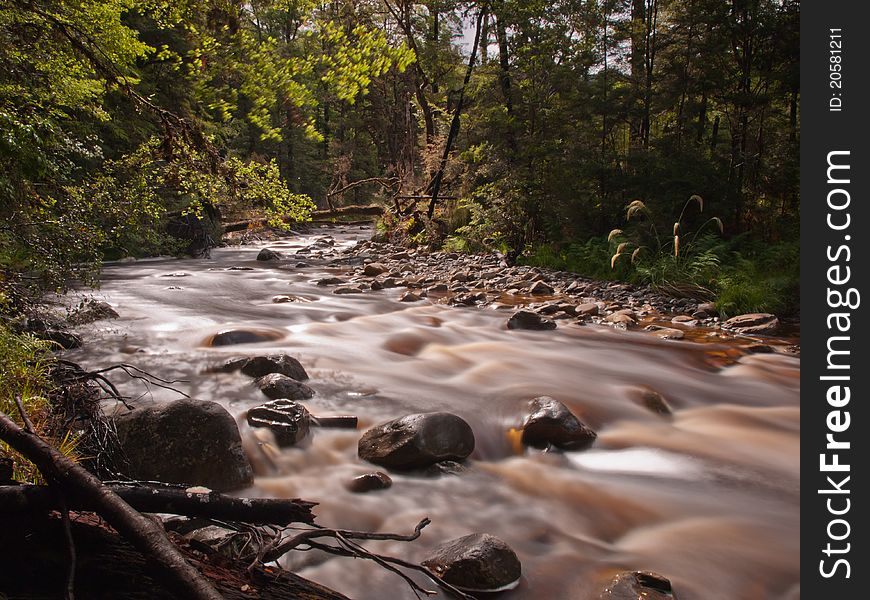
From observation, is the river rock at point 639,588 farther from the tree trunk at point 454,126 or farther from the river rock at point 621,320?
the tree trunk at point 454,126

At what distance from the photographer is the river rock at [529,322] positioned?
27.8 feet

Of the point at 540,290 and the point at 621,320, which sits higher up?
the point at 540,290

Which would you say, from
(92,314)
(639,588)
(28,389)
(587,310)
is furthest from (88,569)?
(587,310)

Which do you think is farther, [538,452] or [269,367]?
[269,367]

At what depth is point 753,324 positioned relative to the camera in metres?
8.34

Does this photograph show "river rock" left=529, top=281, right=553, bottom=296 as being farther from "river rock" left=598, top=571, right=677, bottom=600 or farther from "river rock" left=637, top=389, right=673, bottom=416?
"river rock" left=598, top=571, right=677, bottom=600

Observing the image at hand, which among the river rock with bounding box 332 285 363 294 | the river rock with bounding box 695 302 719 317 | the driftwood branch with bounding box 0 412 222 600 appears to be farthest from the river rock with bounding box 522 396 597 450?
the river rock with bounding box 332 285 363 294

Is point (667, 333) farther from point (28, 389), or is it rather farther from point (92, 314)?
point (92, 314)

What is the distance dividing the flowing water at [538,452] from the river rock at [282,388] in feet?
0.49

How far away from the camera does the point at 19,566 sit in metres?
1.48

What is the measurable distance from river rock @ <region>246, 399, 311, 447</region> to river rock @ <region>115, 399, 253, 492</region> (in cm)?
62

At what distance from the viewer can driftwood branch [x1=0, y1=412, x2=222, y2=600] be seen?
1.21 metres

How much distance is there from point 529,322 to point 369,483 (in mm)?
5296

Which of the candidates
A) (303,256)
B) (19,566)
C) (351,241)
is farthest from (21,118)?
(351,241)
